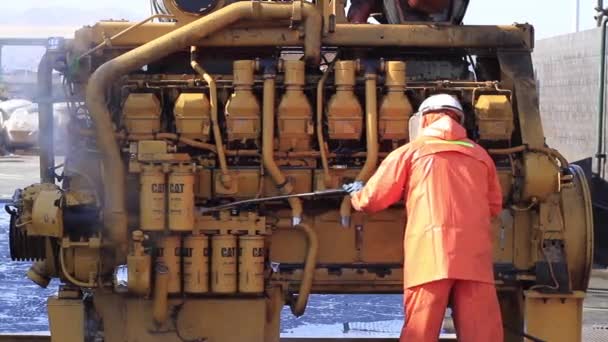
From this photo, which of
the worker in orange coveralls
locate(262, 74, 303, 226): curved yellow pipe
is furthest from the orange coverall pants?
locate(262, 74, 303, 226): curved yellow pipe

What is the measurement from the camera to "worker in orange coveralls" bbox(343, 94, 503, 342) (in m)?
4.80

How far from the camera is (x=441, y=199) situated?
482 centimetres

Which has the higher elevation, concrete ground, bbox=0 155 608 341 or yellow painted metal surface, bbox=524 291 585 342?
yellow painted metal surface, bbox=524 291 585 342

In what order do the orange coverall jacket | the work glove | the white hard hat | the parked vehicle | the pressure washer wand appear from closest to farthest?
the orange coverall jacket, the white hard hat, the work glove, the pressure washer wand, the parked vehicle

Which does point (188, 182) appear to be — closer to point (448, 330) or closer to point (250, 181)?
point (250, 181)

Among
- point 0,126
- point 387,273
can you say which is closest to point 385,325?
point 387,273

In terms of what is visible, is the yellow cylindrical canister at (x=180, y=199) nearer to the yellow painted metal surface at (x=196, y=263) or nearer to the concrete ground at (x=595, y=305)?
the yellow painted metal surface at (x=196, y=263)

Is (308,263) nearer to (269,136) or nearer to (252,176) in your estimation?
(252,176)

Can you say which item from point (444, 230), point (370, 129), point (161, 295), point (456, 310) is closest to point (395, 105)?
point (370, 129)

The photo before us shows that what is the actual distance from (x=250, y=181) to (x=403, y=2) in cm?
127

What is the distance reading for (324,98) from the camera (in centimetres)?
558

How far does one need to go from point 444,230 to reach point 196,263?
4.34ft

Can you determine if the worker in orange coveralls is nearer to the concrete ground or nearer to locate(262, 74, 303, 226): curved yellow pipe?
locate(262, 74, 303, 226): curved yellow pipe

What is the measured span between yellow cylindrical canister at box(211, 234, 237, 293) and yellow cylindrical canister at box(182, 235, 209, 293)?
35 mm
